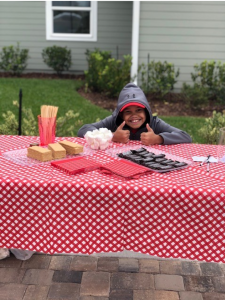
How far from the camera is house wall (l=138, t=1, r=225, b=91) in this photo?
833 centimetres

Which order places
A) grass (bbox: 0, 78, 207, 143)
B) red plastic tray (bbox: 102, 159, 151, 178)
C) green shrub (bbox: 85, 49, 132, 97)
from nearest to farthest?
red plastic tray (bbox: 102, 159, 151, 178) → grass (bbox: 0, 78, 207, 143) → green shrub (bbox: 85, 49, 132, 97)

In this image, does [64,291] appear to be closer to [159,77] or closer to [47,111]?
[47,111]

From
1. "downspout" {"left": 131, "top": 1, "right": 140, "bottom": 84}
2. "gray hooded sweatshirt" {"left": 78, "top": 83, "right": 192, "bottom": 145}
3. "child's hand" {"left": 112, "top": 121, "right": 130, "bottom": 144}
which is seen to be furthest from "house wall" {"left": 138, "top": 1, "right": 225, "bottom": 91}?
"child's hand" {"left": 112, "top": 121, "right": 130, "bottom": 144}

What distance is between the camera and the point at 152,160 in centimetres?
238

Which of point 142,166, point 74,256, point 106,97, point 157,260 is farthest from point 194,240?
point 106,97

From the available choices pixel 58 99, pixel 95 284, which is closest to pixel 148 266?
pixel 95 284

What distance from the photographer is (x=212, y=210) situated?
6.48ft

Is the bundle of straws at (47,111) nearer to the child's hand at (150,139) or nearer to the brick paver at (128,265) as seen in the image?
the child's hand at (150,139)

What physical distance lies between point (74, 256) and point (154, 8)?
6.63 metres

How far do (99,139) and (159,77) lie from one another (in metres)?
5.95

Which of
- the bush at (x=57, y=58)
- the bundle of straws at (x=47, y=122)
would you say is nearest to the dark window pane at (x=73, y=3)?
the bush at (x=57, y=58)

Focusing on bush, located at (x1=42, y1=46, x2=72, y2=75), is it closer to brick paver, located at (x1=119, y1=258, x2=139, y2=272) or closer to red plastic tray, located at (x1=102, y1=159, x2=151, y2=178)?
brick paver, located at (x1=119, y1=258, x2=139, y2=272)

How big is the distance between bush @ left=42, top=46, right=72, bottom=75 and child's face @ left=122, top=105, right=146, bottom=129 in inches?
322

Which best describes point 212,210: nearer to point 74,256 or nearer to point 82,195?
point 82,195
